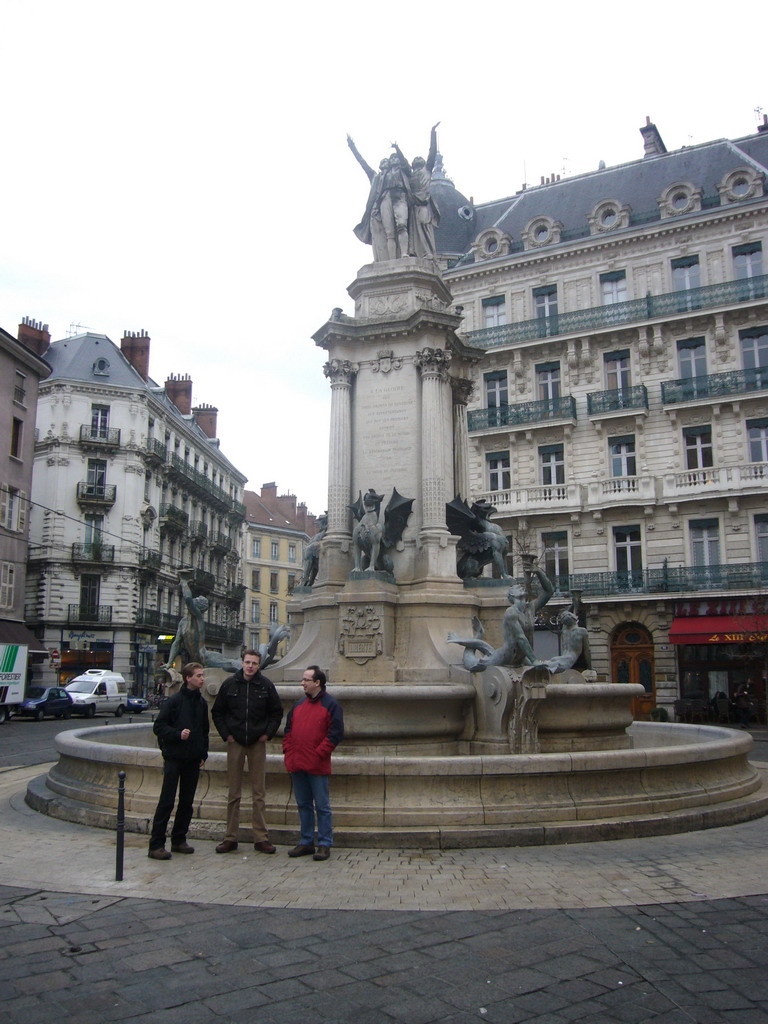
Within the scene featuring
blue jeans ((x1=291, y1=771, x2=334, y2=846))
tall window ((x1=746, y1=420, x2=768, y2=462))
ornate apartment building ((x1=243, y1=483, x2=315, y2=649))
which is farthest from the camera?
ornate apartment building ((x1=243, y1=483, x2=315, y2=649))

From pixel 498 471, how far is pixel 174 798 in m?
32.8

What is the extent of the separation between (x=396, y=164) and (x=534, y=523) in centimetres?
2342

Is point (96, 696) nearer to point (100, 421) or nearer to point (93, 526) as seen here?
point (93, 526)

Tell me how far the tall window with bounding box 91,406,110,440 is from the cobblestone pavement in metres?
46.2

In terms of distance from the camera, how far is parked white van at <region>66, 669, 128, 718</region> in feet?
120

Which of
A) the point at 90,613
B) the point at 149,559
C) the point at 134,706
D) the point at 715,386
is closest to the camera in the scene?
the point at 715,386

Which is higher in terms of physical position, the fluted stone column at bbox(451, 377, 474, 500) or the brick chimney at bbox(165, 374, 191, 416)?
the brick chimney at bbox(165, 374, 191, 416)

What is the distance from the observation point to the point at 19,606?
40.1m

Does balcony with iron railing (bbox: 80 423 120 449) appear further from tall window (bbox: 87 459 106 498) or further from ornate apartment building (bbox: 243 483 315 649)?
ornate apartment building (bbox: 243 483 315 649)

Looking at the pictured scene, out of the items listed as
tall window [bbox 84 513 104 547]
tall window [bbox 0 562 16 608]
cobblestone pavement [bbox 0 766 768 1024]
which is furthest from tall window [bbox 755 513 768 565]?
tall window [bbox 84 513 104 547]

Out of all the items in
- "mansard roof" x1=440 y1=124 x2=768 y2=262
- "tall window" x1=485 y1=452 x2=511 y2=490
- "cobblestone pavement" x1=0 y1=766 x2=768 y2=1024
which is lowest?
"cobblestone pavement" x1=0 y1=766 x2=768 y2=1024

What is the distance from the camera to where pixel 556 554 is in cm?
3703

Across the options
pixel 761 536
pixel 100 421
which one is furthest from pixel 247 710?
pixel 100 421

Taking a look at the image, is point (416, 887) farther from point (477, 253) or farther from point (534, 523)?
point (477, 253)
